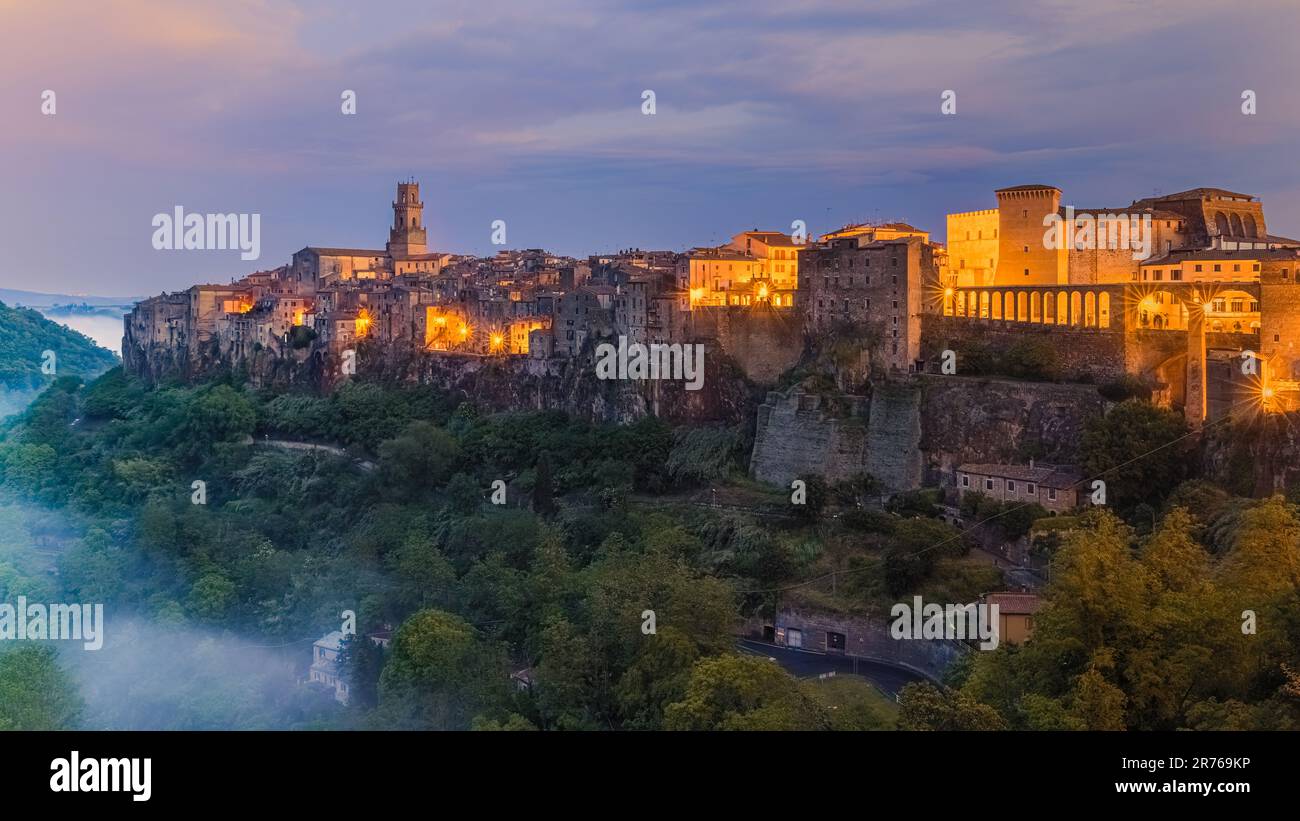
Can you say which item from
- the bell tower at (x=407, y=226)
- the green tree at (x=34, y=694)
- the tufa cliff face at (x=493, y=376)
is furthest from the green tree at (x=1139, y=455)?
the bell tower at (x=407, y=226)

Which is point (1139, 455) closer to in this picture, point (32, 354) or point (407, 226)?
point (407, 226)

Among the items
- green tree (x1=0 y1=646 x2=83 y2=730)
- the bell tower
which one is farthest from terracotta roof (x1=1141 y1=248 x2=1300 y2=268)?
the bell tower

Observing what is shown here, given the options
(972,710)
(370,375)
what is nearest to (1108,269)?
(972,710)

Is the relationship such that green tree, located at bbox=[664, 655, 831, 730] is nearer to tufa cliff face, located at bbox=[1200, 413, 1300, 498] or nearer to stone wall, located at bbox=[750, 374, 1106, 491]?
tufa cliff face, located at bbox=[1200, 413, 1300, 498]

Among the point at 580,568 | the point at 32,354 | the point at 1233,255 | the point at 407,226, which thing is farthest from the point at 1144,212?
the point at 32,354

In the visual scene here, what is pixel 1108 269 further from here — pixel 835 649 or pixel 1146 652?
pixel 1146 652

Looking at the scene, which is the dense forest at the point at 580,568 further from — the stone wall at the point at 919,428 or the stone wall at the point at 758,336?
the stone wall at the point at 758,336
